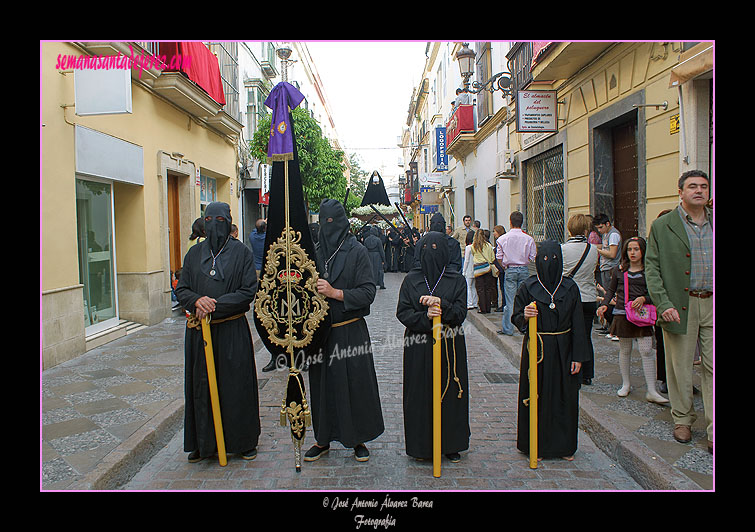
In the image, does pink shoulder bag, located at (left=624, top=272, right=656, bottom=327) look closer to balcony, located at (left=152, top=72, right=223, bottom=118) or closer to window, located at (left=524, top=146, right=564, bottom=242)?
window, located at (left=524, top=146, right=564, bottom=242)

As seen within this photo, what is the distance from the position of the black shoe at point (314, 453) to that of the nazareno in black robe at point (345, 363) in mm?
57

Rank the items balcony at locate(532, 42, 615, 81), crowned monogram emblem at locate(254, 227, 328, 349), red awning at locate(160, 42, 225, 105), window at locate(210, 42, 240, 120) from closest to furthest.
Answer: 1. crowned monogram emblem at locate(254, 227, 328, 349)
2. balcony at locate(532, 42, 615, 81)
3. red awning at locate(160, 42, 225, 105)
4. window at locate(210, 42, 240, 120)

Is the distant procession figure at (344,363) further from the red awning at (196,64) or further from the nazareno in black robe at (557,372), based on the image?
the red awning at (196,64)

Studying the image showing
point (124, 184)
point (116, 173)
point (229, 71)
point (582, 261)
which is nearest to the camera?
point (582, 261)

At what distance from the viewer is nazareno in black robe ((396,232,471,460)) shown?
434cm

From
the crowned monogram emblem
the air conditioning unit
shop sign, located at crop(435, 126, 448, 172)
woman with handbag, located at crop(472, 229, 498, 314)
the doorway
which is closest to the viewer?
the crowned monogram emblem

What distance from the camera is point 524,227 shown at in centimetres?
1448

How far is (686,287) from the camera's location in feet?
14.3

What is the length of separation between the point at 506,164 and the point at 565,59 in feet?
19.6

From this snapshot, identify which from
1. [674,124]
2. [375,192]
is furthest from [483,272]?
[674,124]

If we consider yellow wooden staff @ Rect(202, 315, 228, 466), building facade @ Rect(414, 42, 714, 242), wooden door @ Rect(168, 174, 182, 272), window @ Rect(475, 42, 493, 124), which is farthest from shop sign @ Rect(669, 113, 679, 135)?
window @ Rect(475, 42, 493, 124)

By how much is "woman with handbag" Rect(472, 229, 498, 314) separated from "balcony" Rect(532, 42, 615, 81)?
123 inches

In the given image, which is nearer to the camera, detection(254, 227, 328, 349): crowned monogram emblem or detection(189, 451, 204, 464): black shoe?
detection(254, 227, 328, 349): crowned monogram emblem
